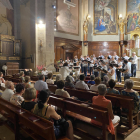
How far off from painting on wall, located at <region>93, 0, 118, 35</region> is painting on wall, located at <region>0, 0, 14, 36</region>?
888cm

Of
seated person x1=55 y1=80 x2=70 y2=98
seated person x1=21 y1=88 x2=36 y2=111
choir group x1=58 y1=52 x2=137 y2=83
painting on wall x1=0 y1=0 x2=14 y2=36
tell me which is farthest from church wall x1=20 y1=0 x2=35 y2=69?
seated person x1=21 y1=88 x2=36 y2=111

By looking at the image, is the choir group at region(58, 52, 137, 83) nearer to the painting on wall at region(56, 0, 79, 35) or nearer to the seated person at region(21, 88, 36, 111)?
the seated person at region(21, 88, 36, 111)

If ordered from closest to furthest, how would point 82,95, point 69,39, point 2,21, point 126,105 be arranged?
point 126,105
point 82,95
point 2,21
point 69,39

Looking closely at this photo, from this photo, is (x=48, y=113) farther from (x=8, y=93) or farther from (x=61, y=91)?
(x=8, y=93)

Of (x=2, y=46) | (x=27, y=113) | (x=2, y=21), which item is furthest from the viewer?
(x=2, y=21)

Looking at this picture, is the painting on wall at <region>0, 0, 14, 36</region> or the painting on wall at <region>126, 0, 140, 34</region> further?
the painting on wall at <region>126, 0, 140, 34</region>

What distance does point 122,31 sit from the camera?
1608 cm

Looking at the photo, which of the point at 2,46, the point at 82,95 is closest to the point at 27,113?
the point at 82,95

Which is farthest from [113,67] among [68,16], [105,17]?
[105,17]

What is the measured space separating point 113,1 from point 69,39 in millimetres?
6808

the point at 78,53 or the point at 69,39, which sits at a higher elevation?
the point at 69,39

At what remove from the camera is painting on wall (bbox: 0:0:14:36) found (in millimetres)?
12352

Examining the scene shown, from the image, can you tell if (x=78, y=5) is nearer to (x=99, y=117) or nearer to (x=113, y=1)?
(x=113, y=1)

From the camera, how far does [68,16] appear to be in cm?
1507
